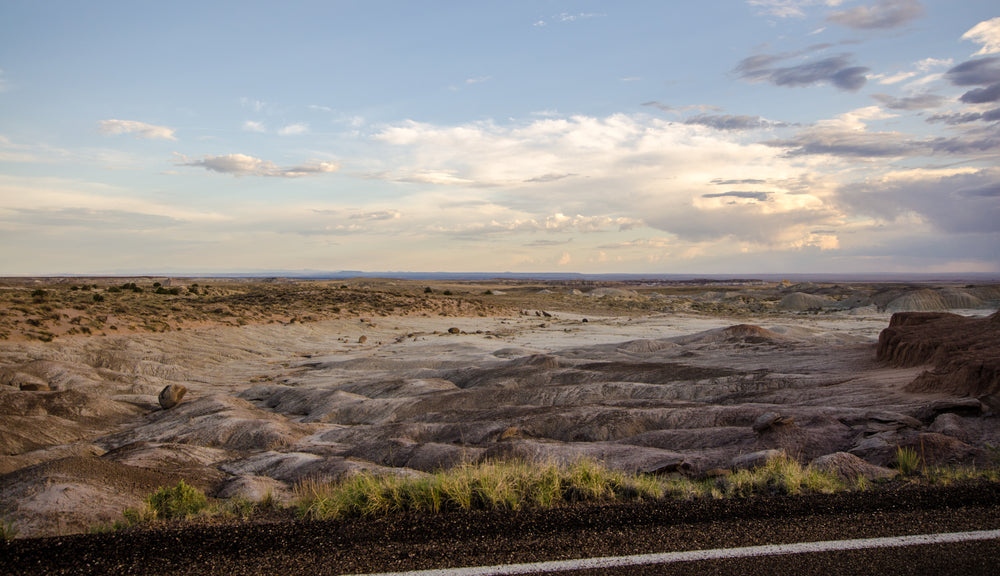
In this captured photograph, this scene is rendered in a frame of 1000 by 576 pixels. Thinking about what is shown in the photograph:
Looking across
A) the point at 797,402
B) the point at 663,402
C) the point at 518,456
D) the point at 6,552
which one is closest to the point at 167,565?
the point at 6,552

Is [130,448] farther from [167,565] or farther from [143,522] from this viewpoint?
[167,565]

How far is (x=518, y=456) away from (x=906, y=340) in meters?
12.5

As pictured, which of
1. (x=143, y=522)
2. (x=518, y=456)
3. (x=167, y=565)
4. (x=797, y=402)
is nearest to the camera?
(x=167, y=565)

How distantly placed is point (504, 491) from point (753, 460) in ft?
12.9

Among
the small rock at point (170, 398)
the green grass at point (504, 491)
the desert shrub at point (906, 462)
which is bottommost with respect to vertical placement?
the small rock at point (170, 398)

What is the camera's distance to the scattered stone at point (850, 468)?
7.87 metres

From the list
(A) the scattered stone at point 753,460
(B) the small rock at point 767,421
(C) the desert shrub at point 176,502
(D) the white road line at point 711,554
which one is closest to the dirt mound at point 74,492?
(C) the desert shrub at point 176,502

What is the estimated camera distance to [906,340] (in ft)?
53.6

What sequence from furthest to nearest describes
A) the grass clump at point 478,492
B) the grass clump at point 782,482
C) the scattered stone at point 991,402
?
the scattered stone at point 991,402 < the grass clump at point 782,482 < the grass clump at point 478,492

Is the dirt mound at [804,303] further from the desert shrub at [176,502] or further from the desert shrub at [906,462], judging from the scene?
the desert shrub at [176,502]

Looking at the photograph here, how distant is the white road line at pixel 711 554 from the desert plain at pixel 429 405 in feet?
8.89

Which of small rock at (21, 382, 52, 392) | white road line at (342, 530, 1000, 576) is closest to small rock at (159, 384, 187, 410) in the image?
small rock at (21, 382, 52, 392)

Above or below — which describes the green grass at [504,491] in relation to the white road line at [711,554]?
below

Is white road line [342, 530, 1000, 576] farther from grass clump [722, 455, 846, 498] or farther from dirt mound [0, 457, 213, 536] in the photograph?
dirt mound [0, 457, 213, 536]
